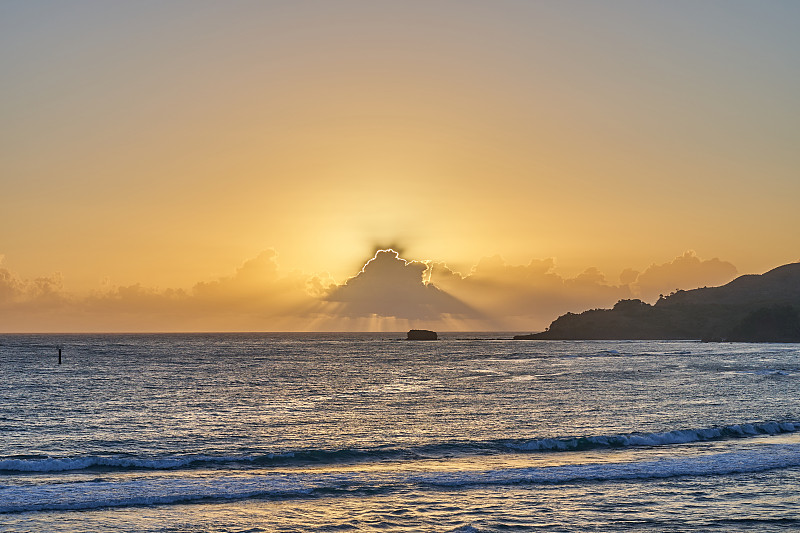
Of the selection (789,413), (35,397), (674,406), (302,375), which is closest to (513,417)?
(674,406)

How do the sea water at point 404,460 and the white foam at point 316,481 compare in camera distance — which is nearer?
the sea water at point 404,460

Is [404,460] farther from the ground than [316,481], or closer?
closer

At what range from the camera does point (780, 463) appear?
35938 millimetres

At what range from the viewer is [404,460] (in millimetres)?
39750

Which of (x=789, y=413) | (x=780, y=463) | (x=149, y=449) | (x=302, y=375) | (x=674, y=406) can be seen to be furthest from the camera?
(x=302, y=375)

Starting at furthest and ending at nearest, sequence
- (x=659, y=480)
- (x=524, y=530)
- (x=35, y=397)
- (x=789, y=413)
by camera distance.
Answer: (x=35, y=397)
(x=789, y=413)
(x=659, y=480)
(x=524, y=530)

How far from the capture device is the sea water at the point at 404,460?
27000mm

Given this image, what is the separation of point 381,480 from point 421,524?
26.7 feet

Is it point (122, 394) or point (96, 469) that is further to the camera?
point (122, 394)

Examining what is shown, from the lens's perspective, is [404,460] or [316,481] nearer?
[316,481]

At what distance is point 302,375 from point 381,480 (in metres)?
81.9

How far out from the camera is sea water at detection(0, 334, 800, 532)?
27000mm

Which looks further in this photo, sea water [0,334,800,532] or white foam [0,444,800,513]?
white foam [0,444,800,513]

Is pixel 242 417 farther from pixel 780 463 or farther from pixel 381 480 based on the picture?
pixel 780 463
